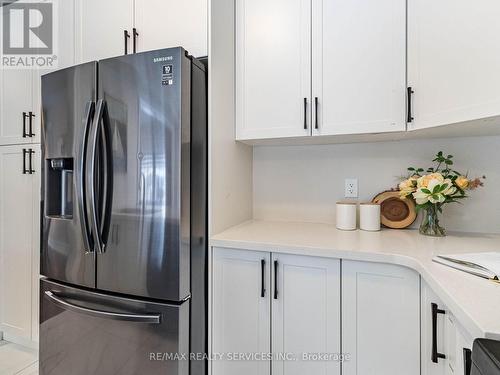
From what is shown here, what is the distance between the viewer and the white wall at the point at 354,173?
1.42 m

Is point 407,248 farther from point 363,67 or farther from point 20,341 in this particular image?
point 20,341

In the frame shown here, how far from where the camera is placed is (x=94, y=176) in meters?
1.20

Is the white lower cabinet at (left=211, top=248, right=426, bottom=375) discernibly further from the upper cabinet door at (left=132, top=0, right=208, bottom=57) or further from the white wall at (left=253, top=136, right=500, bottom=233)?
the upper cabinet door at (left=132, top=0, right=208, bottom=57)

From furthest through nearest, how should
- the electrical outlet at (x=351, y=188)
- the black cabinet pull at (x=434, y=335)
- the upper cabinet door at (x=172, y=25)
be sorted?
the electrical outlet at (x=351, y=188) < the upper cabinet door at (x=172, y=25) < the black cabinet pull at (x=434, y=335)

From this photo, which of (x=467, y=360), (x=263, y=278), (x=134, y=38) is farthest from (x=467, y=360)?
(x=134, y=38)

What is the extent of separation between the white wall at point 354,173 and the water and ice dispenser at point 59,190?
1095 millimetres

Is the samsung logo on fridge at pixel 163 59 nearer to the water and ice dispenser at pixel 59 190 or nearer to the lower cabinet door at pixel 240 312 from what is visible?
the water and ice dispenser at pixel 59 190

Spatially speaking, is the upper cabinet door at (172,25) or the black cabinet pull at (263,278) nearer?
the black cabinet pull at (263,278)

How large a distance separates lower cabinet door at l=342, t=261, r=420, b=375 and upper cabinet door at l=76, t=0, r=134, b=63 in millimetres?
1629

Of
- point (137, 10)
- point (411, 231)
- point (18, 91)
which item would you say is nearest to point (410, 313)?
point (411, 231)

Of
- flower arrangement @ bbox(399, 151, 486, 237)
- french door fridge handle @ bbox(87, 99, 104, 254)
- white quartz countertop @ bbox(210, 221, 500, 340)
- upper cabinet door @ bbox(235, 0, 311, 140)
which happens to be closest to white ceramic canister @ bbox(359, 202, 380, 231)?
white quartz countertop @ bbox(210, 221, 500, 340)

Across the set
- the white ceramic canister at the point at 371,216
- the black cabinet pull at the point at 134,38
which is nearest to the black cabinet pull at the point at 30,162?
the black cabinet pull at the point at 134,38

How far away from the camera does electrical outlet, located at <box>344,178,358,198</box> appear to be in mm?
1651

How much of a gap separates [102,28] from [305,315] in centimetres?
187
